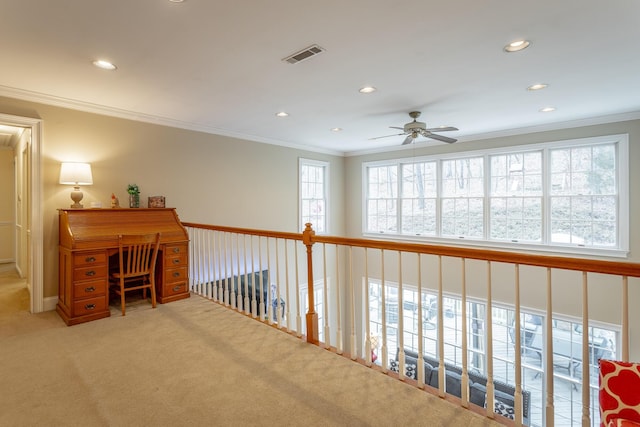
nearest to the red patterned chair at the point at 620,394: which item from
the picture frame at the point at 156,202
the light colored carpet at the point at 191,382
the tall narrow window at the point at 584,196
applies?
the light colored carpet at the point at 191,382

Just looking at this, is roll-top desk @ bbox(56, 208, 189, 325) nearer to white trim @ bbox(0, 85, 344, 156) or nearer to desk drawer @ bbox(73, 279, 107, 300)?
desk drawer @ bbox(73, 279, 107, 300)

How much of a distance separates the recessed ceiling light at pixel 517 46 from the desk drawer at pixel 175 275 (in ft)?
13.7

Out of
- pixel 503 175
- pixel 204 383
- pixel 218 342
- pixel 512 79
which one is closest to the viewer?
pixel 204 383

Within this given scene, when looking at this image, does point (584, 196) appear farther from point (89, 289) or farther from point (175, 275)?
point (89, 289)

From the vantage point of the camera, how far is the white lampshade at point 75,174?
360cm

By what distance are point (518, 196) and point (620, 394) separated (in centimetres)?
472

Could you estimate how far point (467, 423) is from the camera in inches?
69.8

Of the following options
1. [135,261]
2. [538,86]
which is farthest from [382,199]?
[135,261]

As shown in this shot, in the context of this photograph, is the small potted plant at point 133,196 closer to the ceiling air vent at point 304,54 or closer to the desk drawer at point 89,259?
the desk drawer at point 89,259

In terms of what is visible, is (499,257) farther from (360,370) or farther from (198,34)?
(198,34)

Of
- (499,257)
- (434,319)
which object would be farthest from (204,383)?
(434,319)

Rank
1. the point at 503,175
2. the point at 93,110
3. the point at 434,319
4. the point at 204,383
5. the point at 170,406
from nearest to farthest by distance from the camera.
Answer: the point at 170,406, the point at 204,383, the point at 93,110, the point at 503,175, the point at 434,319

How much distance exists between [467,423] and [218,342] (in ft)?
6.66

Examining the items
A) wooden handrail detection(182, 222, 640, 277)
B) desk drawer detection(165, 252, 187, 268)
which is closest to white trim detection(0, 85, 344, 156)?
desk drawer detection(165, 252, 187, 268)
